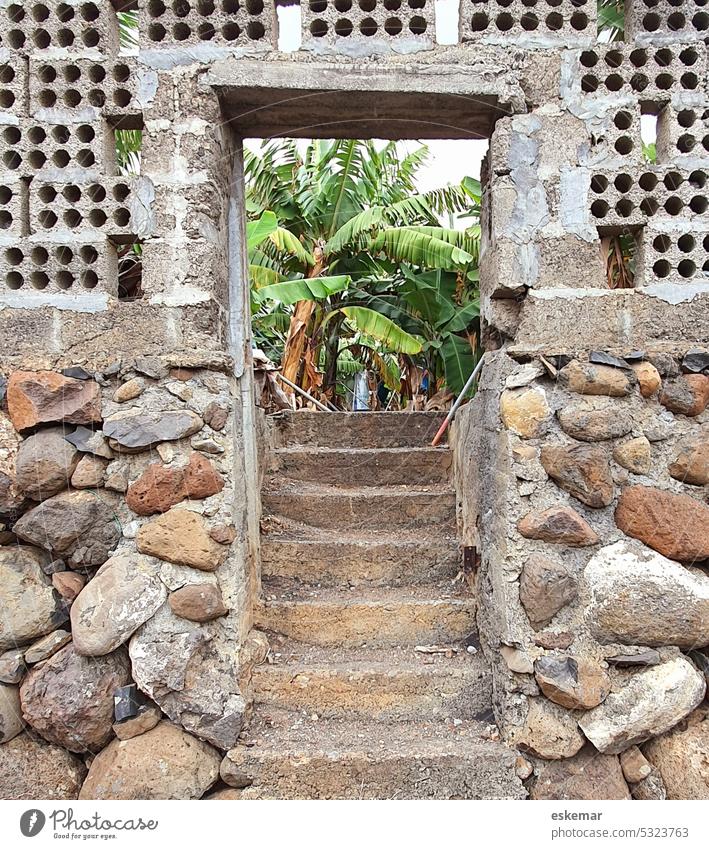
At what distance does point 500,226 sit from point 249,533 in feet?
6.38

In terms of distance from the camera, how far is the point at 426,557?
3426mm

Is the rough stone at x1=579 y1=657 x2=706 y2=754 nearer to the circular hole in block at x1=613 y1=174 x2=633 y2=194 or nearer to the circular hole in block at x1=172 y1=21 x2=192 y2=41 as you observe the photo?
the circular hole in block at x1=613 y1=174 x2=633 y2=194

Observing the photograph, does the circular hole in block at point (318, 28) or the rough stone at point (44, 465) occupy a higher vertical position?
the circular hole in block at point (318, 28)

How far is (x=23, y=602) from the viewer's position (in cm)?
247

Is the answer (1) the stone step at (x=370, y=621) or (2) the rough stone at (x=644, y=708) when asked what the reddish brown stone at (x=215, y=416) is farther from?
(2) the rough stone at (x=644, y=708)

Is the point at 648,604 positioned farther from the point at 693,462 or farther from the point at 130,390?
the point at 130,390

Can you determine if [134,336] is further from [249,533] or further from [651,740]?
[651,740]

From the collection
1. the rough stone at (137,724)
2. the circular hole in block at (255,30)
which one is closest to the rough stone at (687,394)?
the circular hole in block at (255,30)

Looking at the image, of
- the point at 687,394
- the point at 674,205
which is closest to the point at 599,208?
the point at 674,205

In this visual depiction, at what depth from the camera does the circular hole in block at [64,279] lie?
105 inches

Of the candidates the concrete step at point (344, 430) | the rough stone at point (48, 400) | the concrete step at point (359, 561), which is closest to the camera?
the rough stone at point (48, 400)

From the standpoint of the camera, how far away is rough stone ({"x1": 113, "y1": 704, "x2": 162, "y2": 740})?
7.89 feet

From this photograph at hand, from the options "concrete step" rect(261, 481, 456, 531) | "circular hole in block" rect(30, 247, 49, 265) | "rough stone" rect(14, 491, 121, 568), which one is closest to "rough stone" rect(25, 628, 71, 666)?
"rough stone" rect(14, 491, 121, 568)

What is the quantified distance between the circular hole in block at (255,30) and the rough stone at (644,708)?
3314 mm
